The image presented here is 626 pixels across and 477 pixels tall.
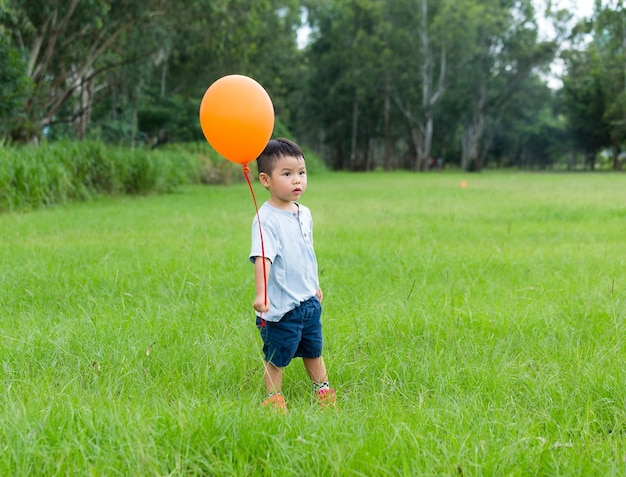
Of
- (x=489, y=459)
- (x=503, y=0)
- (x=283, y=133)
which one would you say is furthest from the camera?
(x=503, y=0)

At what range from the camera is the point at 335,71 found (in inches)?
1642

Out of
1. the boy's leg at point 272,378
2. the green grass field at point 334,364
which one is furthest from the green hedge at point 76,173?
the boy's leg at point 272,378

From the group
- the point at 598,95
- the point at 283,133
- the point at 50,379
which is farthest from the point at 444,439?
the point at 598,95

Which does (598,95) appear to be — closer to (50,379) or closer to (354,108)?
(354,108)

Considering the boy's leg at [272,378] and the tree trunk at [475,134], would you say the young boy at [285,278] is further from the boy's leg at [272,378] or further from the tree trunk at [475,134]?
the tree trunk at [475,134]

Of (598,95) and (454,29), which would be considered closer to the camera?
(454,29)

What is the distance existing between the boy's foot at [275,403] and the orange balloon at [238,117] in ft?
3.32

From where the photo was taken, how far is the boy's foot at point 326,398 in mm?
2332

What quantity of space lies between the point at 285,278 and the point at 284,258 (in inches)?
3.4

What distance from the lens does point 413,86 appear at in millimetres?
39438

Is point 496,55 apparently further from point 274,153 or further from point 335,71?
point 274,153

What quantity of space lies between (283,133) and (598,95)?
2484 centimetres

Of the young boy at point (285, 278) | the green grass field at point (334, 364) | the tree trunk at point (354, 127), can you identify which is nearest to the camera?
the green grass field at point (334, 364)

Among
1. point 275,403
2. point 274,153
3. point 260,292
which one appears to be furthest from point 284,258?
point 275,403
